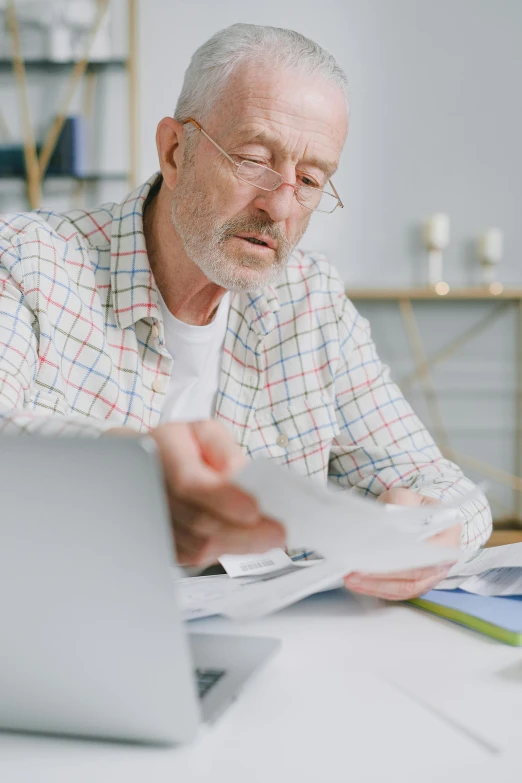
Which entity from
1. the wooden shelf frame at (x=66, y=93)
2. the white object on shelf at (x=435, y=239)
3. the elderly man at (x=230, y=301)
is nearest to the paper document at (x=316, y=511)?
the elderly man at (x=230, y=301)

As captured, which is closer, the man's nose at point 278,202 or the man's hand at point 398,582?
the man's hand at point 398,582

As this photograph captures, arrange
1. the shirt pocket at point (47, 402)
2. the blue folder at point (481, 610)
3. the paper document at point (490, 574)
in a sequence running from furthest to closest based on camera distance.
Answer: the shirt pocket at point (47, 402), the paper document at point (490, 574), the blue folder at point (481, 610)

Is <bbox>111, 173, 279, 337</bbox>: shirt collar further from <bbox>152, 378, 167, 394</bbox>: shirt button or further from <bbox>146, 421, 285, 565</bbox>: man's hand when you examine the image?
<bbox>146, 421, 285, 565</bbox>: man's hand

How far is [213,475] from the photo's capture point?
487 millimetres

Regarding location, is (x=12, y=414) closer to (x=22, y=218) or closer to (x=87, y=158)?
(x=22, y=218)

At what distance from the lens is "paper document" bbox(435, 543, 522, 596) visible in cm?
84

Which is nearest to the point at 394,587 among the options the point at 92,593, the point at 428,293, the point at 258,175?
the point at 92,593

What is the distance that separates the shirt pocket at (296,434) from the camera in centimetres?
138

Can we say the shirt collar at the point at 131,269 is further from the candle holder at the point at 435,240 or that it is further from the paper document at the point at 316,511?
the candle holder at the point at 435,240

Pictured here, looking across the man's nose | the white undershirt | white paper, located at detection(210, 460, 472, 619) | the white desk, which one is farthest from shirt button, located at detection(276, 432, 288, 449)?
white paper, located at detection(210, 460, 472, 619)

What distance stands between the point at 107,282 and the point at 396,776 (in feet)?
3.10

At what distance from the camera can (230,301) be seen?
1429 millimetres

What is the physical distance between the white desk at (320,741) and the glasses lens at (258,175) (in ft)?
2.41

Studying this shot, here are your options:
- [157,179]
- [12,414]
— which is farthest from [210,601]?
[157,179]
